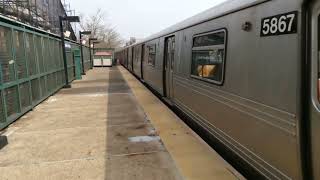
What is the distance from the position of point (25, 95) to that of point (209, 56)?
17.8 ft

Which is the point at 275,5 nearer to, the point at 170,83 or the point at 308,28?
the point at 308,28

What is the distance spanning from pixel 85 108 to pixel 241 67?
6.49m

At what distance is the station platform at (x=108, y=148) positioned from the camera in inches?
183

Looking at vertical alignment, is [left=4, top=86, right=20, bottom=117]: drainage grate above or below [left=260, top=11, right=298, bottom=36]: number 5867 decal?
below

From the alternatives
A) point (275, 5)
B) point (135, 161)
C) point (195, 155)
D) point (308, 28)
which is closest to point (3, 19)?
point (135, 161)

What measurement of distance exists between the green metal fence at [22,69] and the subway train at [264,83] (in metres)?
4.14

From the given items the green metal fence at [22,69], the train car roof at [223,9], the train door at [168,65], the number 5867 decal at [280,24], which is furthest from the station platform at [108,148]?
the train car roof at [223,9]

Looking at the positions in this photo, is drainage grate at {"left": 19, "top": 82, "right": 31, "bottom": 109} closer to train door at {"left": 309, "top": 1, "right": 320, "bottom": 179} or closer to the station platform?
the station platform

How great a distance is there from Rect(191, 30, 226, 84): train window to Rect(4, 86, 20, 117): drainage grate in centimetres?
400

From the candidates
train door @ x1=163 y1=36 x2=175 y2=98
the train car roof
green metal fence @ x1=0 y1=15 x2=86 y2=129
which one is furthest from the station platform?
the train car roof

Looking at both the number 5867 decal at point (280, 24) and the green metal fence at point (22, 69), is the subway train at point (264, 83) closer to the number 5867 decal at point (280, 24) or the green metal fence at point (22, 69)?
the number 5867 decal at point (280, 24)

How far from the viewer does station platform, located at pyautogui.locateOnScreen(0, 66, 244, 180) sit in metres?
4.66

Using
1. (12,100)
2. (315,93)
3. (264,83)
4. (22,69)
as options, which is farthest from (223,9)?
(22,69)

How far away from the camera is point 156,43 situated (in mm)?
12602
